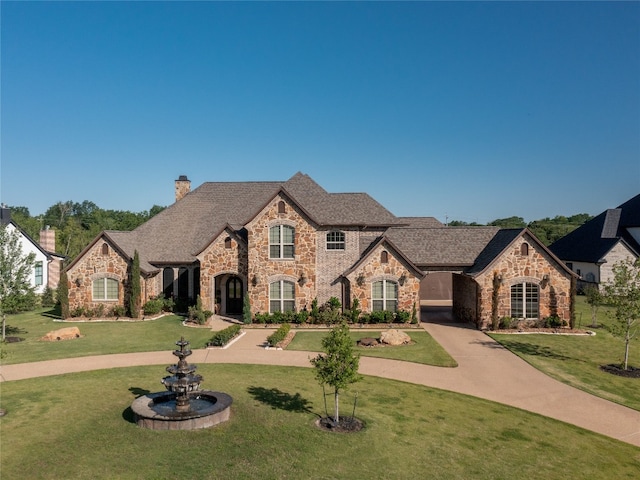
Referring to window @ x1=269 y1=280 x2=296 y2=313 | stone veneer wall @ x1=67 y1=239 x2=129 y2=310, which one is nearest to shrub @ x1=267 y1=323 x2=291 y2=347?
window @ x1=269 y1=280 x2=296 y2=313

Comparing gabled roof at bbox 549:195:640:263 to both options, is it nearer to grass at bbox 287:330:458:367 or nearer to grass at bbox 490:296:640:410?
grass at bbox 490:296:640:410

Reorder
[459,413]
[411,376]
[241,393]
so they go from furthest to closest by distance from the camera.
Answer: [411,376] → [241,393] → [459,413]

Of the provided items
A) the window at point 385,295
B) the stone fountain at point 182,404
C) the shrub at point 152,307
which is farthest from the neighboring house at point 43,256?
the stone fountain at point 182,404

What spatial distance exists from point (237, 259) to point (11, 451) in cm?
2246

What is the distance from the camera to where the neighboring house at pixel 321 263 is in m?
31.0

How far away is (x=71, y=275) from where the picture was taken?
34.8 metres

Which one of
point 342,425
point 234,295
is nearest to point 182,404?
point 342,425

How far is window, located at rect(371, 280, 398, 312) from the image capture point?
32.3 meters

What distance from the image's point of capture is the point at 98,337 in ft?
91.4

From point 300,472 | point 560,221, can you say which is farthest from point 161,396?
point 560,221

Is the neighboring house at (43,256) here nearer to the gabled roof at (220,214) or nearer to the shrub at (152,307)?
the gabled roof at (220,214)

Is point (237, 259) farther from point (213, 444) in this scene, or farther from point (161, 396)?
point (213, 444)

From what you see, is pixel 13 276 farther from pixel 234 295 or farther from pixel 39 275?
pixel 39 275

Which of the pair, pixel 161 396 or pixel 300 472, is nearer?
pixel 300 472
